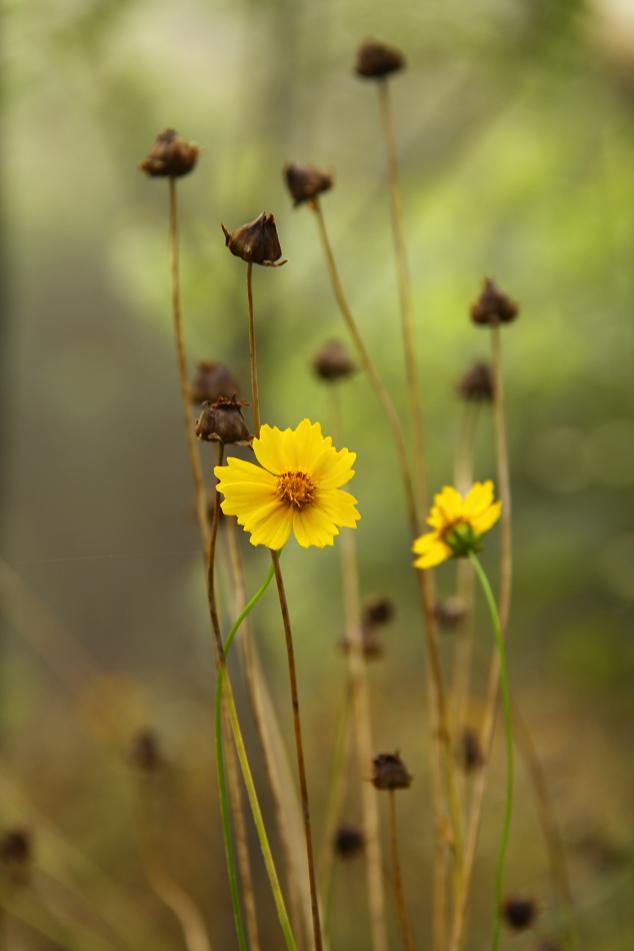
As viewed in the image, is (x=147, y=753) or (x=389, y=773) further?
(x=147, y=753)

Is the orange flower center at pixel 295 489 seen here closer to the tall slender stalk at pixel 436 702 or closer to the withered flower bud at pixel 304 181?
the tall slender stalk at pixel 436 702

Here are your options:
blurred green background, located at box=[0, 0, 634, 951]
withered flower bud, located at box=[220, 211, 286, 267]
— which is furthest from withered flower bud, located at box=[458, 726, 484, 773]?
blurred green background, located at box=[0, 0, 634, 951]

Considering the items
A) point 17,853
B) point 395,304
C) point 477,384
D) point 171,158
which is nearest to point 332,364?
point 477,384

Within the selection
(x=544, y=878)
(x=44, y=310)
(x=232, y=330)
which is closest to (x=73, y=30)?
(x=232, y=330)

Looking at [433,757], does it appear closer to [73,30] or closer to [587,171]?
[73,30]

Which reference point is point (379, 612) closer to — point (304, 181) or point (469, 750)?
point (469, 750)

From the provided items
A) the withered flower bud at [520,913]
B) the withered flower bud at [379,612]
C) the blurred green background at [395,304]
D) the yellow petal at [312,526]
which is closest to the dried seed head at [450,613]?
the withered flower bud at [379,612]
